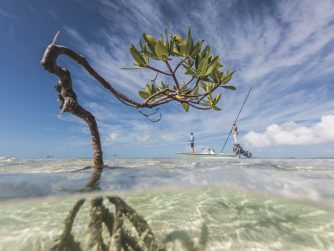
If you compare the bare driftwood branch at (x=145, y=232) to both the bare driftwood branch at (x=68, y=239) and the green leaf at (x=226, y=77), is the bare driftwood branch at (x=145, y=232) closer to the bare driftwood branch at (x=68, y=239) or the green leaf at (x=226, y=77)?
the bare driftwood branch at (x=68, y=239)

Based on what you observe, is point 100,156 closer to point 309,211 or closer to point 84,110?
point 84,110

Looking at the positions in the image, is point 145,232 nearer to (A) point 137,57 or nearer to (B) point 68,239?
(B) point 68,239

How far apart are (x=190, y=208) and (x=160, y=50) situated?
3.82 metres

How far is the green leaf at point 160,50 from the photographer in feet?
10.9

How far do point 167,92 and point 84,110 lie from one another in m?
1.25

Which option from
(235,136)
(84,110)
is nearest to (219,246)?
(84,110)

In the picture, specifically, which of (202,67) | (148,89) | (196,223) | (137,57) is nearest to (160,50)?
(137,57)

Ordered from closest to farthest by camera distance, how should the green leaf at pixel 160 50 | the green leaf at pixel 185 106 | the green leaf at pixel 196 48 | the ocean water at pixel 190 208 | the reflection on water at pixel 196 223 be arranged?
the green leaf at pixel 160 50, the green leaf at pixel 196 48, the reflection on water at pixel 196 223, the ocean water at pixel 190 208, the green leaf at pixel 185 106

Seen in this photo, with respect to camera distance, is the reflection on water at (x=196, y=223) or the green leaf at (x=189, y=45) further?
the reflection on water at (x=196, y=223)

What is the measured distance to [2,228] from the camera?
4.78 metres

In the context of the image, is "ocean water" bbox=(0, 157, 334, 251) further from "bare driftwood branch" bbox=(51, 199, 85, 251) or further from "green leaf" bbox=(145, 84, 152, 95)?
"green leaf" bbox=(145, 84, 152, 95)

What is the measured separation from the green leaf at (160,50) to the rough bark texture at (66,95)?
1.27 metres

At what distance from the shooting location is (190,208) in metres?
5.55

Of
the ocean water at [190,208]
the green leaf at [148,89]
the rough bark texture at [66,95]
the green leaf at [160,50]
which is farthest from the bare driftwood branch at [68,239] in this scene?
the green leaf at [160,50]
